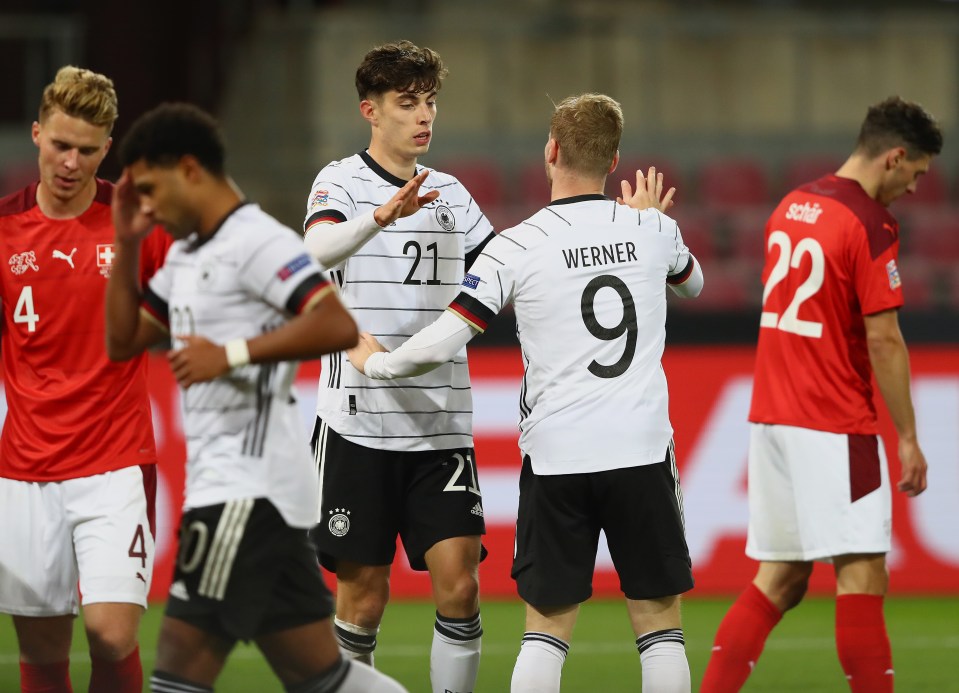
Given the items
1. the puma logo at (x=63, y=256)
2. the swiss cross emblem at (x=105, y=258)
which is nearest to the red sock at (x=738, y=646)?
the swiss cross emblem at (x=105, y=258)

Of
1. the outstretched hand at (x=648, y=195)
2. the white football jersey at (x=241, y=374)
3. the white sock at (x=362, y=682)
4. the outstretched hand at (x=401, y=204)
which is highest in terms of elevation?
the outstretched hand at (x=648, y=195)

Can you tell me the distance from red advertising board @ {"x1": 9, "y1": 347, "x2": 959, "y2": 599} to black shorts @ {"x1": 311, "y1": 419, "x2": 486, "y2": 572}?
313cm

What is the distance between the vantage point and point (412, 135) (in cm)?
477

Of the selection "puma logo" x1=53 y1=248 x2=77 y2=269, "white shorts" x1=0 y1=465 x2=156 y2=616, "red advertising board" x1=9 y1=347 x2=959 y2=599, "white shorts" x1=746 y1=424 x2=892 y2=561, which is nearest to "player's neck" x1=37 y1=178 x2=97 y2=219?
"puma logo" x1=53 y1=248 x2=77 y2=269

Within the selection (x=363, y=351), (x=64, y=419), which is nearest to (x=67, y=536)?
(x=64, y=419)

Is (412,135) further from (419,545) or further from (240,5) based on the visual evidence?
(240,5)

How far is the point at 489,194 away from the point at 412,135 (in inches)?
293

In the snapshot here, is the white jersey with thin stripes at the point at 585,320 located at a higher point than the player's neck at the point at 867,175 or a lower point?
lower

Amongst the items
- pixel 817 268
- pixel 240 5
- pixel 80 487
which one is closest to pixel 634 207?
pixel 817 268

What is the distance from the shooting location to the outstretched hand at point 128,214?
3.45 metres

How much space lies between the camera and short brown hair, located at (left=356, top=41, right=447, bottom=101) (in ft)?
15.5

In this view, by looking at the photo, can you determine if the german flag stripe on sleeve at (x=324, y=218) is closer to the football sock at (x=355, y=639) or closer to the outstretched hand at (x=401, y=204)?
the outstretched hand at (x=401, y=204)

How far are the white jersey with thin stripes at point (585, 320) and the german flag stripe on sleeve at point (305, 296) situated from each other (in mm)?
938

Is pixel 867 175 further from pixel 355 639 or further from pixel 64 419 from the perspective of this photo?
pixel 64 419
